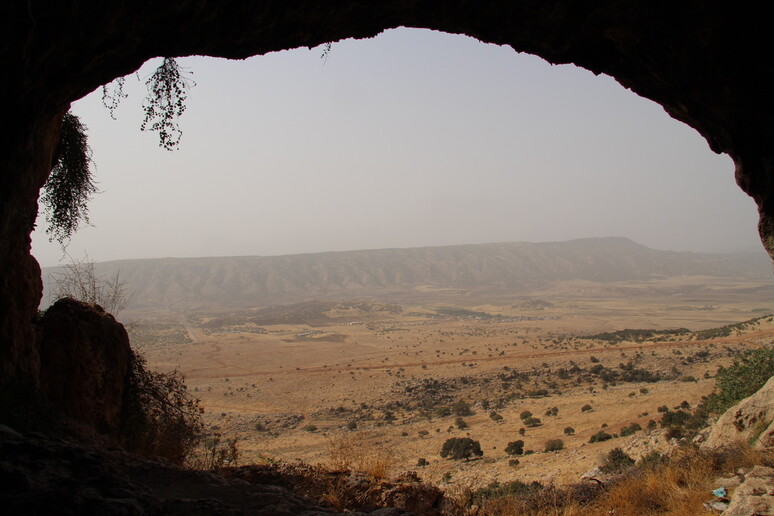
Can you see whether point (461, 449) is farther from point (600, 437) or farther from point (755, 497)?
point (755, 497)

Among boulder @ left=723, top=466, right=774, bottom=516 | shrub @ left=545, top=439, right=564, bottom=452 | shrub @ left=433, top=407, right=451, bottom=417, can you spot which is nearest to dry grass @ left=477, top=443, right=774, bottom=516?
boulder @ left=723, top=466, right=774, bottom=516

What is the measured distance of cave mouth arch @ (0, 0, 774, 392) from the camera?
482 cm

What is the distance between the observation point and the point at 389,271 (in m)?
160

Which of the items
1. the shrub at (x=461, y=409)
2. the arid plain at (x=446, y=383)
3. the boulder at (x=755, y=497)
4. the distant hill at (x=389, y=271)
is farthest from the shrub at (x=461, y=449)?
the distant hill at (x=389, y=271)

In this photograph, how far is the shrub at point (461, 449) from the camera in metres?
15.8

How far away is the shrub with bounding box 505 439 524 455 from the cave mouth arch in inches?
466

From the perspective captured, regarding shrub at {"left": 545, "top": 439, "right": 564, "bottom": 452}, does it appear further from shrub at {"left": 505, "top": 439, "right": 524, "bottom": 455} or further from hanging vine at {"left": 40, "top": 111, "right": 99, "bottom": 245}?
hanging vine at {"left": 40, "top": 111, "right": 99, "bottom": 245}

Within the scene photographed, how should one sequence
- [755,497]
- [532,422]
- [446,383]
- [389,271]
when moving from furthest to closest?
1. [389,271]
2. [446,383]
3. [532,422]
4. [755,497]

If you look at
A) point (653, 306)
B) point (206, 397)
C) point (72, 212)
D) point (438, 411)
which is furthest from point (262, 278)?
point (72, 212)

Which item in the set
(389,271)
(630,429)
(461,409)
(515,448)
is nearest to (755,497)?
Result: (515,448)

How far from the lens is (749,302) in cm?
8988

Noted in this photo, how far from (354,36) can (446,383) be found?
86.3 ft

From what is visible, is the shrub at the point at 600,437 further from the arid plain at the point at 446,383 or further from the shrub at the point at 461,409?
the shrub at the point at 461,409

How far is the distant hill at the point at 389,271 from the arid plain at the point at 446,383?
5841 centimetres
